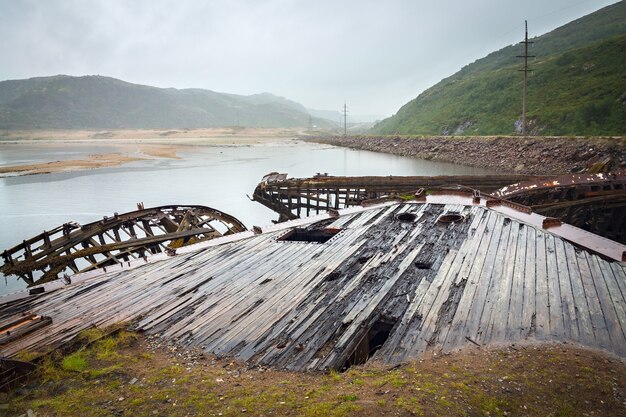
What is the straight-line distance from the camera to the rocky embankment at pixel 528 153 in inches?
1125

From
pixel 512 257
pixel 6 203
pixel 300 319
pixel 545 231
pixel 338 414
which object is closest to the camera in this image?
pixel 338 414

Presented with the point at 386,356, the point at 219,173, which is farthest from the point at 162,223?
the point at 219,173

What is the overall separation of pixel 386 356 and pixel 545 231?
7.51m

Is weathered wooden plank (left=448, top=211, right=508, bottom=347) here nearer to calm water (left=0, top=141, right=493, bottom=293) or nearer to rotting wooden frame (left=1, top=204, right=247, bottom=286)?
rotting wooden frame (left=1, top=204, right=247, bottom=286)

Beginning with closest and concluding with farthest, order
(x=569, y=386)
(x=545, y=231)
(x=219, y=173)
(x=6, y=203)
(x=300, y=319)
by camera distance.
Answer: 1. (x=569, y=386)
2. (x=300, y=319)
3. (x=545, y=231)
4. (x=6, y=203)
5. (x=219, y=173)

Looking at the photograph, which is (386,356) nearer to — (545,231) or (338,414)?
(338,414)

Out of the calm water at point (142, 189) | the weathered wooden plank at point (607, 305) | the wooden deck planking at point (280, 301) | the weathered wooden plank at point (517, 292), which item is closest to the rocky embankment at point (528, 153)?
the calm water at point (142, 189)

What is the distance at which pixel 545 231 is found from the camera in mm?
10406

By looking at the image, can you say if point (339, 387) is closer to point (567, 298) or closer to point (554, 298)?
point (554, 298)

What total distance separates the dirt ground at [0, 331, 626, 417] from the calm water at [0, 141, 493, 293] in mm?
10789

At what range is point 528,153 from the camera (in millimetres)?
35969

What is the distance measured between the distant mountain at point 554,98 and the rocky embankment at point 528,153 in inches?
226

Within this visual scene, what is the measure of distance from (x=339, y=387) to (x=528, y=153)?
38213 mm

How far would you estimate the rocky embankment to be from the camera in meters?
28.6
